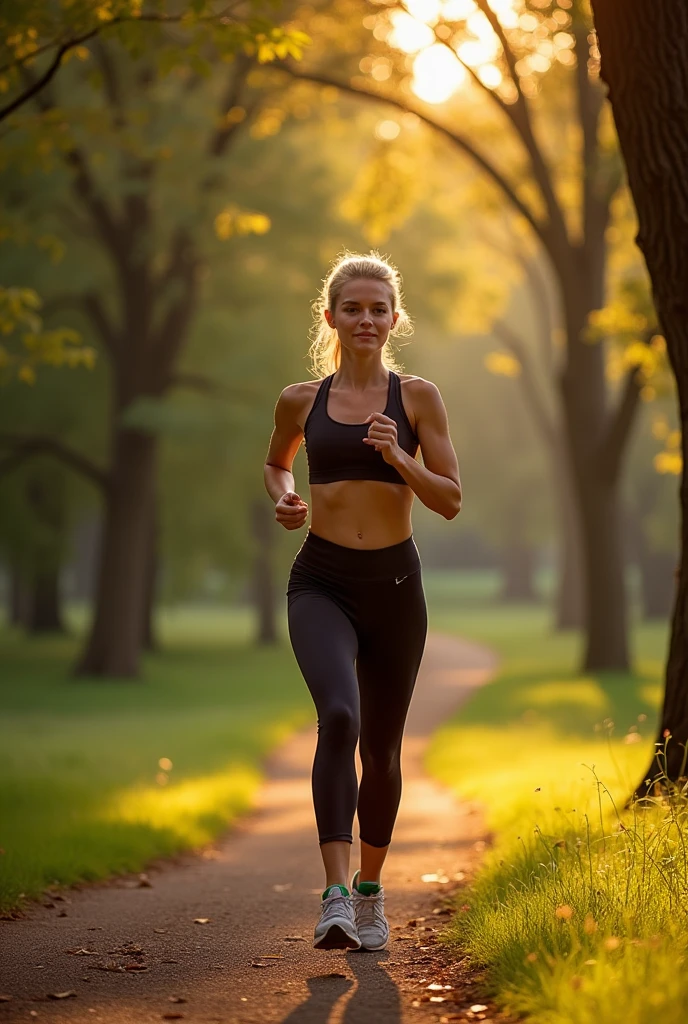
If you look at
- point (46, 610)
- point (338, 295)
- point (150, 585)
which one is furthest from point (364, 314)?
point (46, 610)

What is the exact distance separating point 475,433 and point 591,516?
32093 millimetres

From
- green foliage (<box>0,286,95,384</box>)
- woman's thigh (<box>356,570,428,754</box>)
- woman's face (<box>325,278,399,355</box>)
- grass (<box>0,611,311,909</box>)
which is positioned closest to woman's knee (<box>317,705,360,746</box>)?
woman's thigh (<box>356,570,428,754</box>)

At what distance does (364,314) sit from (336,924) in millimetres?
2231

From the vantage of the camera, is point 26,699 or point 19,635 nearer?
point 26,699

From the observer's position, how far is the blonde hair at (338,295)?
16.8 ft

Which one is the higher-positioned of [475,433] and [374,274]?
[475,433]

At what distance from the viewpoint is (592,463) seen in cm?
2069

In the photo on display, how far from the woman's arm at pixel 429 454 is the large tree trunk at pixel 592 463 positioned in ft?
52.1

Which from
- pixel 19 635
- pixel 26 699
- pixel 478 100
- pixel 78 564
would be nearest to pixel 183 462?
pixel 26 699

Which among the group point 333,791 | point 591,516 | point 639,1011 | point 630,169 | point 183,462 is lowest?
point 639,1011

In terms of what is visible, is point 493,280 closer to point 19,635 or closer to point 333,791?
point 19,635

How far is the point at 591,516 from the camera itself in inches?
829

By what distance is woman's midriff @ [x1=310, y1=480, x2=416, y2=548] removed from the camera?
4953 millimetres

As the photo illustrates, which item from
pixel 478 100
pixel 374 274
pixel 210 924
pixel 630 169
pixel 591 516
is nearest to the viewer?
pixel 374 274
